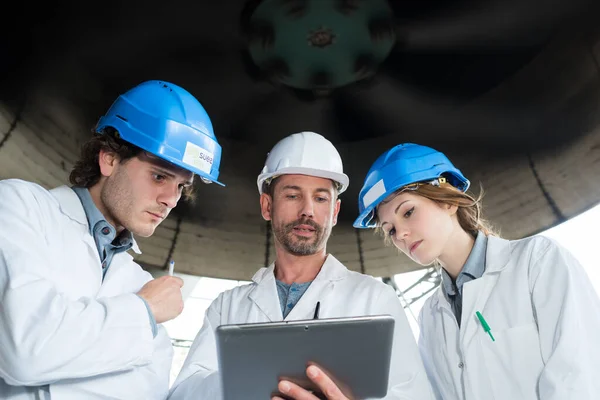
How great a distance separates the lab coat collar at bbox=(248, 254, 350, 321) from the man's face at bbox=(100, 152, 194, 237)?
0.64 meters

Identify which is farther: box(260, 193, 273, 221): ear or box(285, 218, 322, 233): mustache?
box(260, 193, 273, 221): ear

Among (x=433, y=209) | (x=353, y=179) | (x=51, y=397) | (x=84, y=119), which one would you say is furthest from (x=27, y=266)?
(x=353, y=179)

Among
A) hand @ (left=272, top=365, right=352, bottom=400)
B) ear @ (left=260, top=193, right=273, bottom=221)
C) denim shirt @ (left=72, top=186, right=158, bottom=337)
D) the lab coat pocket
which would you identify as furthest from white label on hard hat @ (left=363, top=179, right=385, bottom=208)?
hand @ (left=272, top=365, right=352, bottom=400)

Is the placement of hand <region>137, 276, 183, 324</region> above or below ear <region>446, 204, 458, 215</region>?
below

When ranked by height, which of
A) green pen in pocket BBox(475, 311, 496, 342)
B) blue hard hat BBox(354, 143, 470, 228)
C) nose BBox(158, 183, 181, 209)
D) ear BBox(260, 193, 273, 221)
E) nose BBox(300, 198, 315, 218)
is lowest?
green pen in pocket BBox(475, 311, 496, 342)

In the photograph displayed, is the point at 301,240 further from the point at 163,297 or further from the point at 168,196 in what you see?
the point at 163,297

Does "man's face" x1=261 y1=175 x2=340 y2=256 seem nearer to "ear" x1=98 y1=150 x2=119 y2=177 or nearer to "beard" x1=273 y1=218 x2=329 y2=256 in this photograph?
"beard" x1=273 y1=218 x2=329 y2=256

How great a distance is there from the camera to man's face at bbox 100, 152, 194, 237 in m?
2.05

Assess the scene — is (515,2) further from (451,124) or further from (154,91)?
(154,91)

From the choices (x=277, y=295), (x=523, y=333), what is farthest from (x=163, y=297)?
(x=523, y=333)

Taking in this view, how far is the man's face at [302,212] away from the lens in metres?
2.45

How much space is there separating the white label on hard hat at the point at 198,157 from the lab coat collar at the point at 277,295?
26.1 inches

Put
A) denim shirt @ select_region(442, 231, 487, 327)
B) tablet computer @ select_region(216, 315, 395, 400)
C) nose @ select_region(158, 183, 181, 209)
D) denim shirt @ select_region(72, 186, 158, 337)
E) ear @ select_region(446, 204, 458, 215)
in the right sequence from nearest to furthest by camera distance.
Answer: tablet computer @ select_region(216, 315, 395, 400) < denim shirt @ select_region(72, 186, 158, 337) < nose @ select_region(158, 183, 181, 209) < denim shirt @ select_region(442, 231, 487, 327) < ear @ select_region(446, 204, 458, 215)

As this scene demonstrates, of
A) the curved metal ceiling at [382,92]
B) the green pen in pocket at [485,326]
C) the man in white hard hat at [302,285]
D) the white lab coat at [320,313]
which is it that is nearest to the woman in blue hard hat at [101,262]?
the white lab coat at [320,313]
